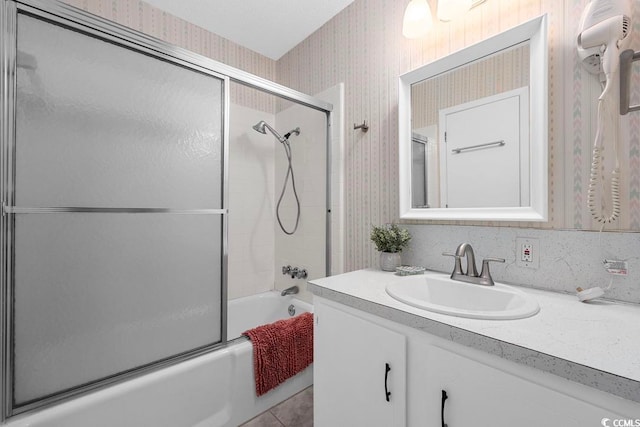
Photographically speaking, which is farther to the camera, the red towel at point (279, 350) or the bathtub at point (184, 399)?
the red towel at point (279, 350)

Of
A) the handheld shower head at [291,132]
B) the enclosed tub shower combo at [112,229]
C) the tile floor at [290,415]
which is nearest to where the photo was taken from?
the enclosed tub shower combo at [112,229]

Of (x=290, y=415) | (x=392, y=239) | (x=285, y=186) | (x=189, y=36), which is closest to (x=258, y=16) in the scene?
(x=189, y=36)

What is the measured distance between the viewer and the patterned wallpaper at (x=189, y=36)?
1.73m

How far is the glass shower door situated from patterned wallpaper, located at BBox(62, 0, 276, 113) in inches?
36.6

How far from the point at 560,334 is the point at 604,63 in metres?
0.88

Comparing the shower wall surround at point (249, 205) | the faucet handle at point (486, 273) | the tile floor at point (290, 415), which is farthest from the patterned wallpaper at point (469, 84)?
the tile floor at point (290, 415)

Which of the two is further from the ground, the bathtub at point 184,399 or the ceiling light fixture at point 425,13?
the ceiling light fixture at point 425,13

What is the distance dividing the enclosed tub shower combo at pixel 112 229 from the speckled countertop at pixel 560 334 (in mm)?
810

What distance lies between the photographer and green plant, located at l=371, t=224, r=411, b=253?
56.9 inches

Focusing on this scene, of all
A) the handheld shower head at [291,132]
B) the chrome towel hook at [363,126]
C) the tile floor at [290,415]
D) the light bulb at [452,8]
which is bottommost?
the tile floor at [290,415]

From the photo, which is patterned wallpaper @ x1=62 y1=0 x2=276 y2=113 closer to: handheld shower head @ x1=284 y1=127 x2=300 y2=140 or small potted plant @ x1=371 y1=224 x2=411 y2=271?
handheld shower head @ x1=284 y1=127 x2=300 y2=140

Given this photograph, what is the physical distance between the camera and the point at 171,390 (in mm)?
1243

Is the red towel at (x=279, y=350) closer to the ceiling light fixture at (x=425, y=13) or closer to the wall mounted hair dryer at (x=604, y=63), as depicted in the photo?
the wall mounted hair dryer at (x=604, y=63)

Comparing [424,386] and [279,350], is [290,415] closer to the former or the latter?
[279,350]
